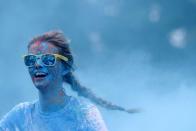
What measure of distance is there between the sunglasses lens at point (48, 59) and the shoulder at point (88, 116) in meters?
0.30

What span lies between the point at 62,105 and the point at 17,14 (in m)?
7.53

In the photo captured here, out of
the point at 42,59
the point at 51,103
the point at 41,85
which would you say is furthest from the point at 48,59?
the point at 51,103

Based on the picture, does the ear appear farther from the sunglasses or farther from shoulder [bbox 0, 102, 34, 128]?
shoulder [bbox 0, 102, 34, 128]

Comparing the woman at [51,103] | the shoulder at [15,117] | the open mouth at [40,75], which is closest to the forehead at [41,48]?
the woman at [51,103]

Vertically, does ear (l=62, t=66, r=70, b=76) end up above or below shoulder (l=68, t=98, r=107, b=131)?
above

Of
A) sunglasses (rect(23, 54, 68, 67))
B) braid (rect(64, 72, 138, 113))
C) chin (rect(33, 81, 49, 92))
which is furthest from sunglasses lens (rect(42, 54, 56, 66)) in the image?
braid (rect(64, 72, 138, 113))

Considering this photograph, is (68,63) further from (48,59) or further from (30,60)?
(30,60)

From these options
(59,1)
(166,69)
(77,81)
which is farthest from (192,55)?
(77,81)

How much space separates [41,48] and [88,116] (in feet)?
1.77

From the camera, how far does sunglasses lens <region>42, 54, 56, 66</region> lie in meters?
3.71

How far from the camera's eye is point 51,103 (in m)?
3.73

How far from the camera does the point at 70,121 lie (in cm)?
370

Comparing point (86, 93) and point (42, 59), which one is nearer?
point (42, 59)

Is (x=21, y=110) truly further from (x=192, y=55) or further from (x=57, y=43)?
(x=192, y=55)
